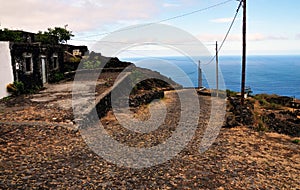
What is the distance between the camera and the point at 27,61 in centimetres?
1591

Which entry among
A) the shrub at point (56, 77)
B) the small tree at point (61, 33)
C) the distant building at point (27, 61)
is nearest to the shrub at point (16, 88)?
the distant building at point (27, 61)

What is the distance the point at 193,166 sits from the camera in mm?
7488

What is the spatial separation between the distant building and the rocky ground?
11.8 feet

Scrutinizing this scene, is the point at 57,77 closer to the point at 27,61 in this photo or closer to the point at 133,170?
the point at 27,61

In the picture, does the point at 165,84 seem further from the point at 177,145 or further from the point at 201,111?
the point at 177,145

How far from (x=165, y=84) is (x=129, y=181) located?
23.4m

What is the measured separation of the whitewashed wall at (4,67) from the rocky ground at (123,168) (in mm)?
2822

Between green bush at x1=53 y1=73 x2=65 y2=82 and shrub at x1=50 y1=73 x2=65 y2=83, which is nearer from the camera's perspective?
shrub at x1=50 y1=73 x2=65 y2=83

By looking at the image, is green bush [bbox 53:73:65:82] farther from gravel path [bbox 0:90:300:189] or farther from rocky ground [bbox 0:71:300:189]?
gravel path [bbox 0:90:300:189]

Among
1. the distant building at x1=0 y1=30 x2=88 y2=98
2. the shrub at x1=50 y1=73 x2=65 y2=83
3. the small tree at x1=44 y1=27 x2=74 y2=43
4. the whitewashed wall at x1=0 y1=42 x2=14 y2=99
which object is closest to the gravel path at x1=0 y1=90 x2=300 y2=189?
the whitewashed wall at x1=0 y1=42 x2=14 y2=99

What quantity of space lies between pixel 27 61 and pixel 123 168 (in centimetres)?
1205

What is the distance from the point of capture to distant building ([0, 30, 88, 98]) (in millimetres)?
13398

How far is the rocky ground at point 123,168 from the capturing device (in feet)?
20.2

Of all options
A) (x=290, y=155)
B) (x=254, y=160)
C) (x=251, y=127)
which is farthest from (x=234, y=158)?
(x=251, y=127)
